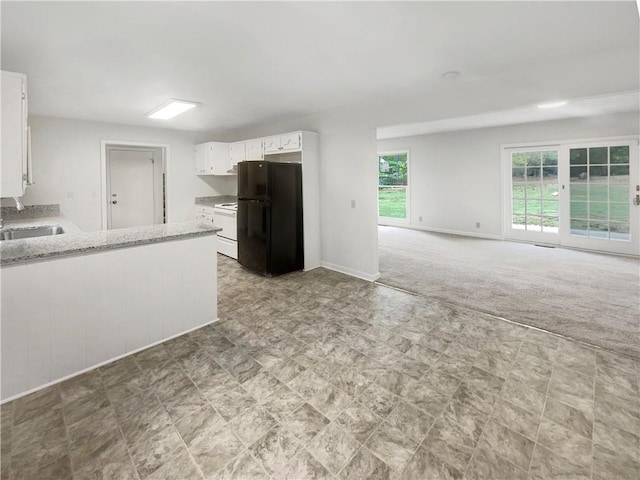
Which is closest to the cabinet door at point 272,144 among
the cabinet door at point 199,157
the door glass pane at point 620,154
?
the cabinet door at point 199,157

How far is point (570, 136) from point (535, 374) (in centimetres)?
545

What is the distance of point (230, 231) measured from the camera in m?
5.41

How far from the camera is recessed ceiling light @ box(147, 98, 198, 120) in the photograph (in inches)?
154

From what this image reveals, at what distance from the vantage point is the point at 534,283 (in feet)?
13.1

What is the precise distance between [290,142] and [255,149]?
3.15 feet

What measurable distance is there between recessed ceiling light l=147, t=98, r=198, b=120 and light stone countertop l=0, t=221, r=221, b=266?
6.16 feet

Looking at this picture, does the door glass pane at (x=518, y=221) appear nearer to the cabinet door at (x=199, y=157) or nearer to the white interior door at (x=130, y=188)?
the cabinet door at (x=199, y=157)

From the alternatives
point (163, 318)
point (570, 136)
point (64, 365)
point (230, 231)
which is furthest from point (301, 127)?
point (570, 136)

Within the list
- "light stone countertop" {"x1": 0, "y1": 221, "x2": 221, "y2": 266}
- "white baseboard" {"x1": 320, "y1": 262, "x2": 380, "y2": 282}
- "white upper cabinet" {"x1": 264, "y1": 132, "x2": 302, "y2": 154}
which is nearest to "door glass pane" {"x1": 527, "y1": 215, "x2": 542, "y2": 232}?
"white baseboard" {"x1": 320, "y1": 262, "x2": 380, "y2": 282}

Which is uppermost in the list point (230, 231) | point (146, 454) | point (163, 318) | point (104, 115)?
point (104, 115)

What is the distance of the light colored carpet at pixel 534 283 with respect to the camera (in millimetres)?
2902

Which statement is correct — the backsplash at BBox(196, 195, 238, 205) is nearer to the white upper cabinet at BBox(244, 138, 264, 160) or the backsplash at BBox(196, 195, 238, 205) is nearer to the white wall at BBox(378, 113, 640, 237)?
the white upper cabinet at BBox(244, 138, 264, 160)

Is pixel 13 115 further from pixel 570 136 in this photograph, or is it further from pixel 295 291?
pixel 570 136

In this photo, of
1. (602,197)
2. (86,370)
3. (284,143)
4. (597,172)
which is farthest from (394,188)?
(86,370)
